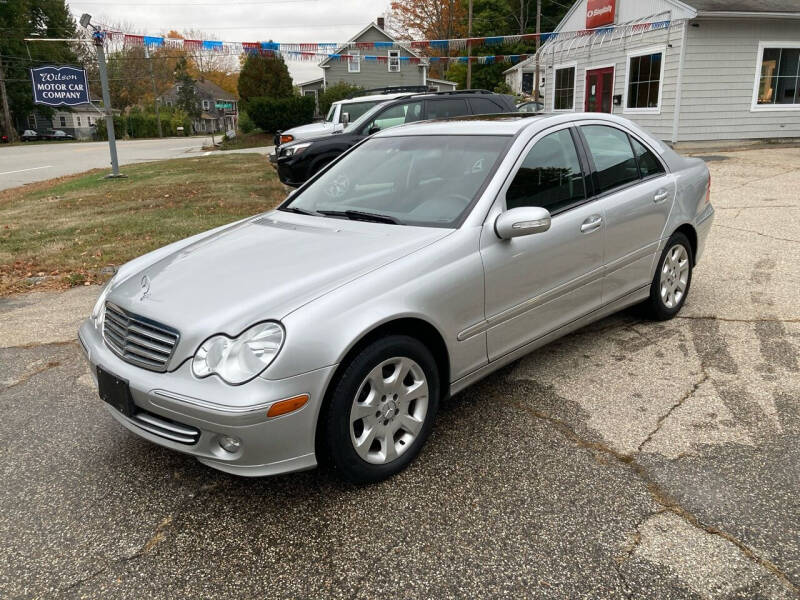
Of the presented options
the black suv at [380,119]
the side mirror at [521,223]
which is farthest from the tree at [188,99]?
the side mirror at [521,223]

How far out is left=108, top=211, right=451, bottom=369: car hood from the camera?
8.57ft

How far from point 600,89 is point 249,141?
19463 mm

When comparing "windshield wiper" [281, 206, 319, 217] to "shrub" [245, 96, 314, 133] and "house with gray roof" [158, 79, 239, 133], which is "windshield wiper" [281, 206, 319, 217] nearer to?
"shrub" [245, 96, 314, 133]

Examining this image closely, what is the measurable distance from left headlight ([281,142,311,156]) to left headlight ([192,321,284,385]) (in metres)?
8.38

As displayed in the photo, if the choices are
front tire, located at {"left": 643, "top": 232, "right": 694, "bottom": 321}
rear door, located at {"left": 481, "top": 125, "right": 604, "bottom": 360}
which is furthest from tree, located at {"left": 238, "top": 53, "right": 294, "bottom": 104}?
rear door, located at {"left": 481, "top": 125, "right": 604, "bottom": 360}

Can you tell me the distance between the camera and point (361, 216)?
11.8ft

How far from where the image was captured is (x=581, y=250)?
377cm

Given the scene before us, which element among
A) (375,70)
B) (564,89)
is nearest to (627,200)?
(564,89)

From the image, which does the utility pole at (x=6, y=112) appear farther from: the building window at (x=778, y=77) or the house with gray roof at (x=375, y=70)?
the building window at (x=778, y=77)

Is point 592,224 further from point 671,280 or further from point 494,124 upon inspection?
point 671,280

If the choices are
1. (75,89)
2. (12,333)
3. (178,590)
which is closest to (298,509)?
(178,590)

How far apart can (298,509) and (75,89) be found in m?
15.7

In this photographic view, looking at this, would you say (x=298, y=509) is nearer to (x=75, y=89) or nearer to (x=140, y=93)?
(x=75, y=89)

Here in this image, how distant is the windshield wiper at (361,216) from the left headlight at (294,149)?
276 inches
